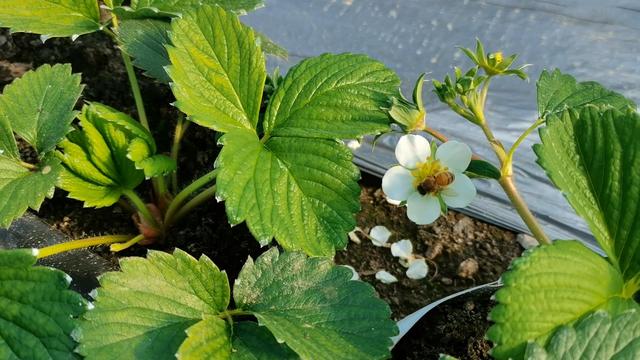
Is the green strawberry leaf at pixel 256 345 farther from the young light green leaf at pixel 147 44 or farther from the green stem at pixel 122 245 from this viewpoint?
the young light green leaf at pixel 147 44

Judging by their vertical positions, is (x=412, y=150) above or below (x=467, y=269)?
above

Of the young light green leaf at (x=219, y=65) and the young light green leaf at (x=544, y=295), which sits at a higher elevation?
the young light green leaf at (x=219, y=65)

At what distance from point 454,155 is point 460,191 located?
5 centimetres

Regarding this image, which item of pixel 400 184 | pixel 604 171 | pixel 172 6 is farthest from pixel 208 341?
pixel 172 6

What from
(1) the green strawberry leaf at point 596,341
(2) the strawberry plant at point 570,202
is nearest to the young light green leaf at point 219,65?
(2) the strawberry plant at point 570,202

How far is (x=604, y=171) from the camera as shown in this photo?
3.26 feet

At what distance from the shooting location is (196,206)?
149 centimetres

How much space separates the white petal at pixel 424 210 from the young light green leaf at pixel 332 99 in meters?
0.13

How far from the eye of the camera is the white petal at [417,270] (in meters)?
1.44

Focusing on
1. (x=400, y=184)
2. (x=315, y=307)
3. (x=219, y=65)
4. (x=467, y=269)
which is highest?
(x=219, y=65)

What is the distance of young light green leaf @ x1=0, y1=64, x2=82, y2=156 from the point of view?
120 cm

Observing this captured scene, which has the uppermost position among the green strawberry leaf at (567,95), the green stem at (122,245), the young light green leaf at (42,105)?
the green strawberry leaf at (567,95)

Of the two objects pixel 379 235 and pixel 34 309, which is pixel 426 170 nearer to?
pixel 379 235

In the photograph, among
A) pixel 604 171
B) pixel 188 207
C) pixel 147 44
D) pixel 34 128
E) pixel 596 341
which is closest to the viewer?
pixel 596 341
